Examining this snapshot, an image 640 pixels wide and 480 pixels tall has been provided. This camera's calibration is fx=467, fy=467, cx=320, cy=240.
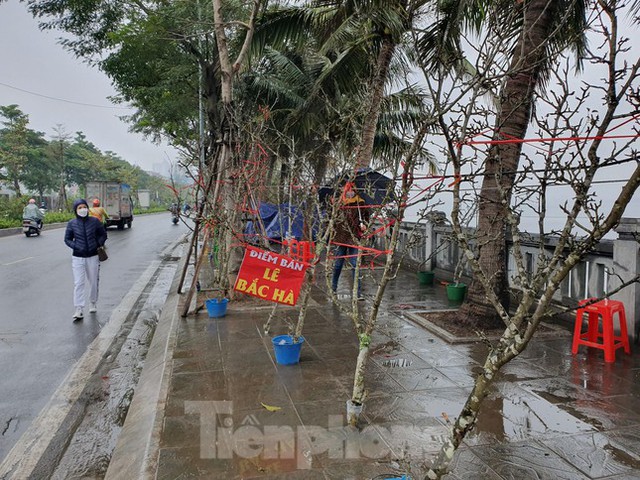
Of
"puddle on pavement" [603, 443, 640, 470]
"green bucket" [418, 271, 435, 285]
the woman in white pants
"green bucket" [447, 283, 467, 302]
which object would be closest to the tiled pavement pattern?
"puddle on pavement" [603, 443, 640, 470]

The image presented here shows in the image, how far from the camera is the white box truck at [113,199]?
29.0 meters

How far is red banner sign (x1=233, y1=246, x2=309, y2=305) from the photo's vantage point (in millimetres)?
Answer: 4781

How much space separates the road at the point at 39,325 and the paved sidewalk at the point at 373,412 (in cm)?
102

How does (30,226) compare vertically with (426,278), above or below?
above

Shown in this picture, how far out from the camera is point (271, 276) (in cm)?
482

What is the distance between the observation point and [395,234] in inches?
128

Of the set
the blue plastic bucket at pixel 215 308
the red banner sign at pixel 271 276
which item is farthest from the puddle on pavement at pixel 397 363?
the blue plastic bucket at pixel 215 308

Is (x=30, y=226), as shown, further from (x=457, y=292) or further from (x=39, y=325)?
(x=457, y=292)

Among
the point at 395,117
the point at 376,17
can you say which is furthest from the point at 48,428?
the point at 395,117

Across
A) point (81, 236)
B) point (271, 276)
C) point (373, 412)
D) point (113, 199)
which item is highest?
point (113, 199)

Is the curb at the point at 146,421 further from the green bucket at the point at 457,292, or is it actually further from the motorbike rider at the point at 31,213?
the motorbike rider at the point at 31,213

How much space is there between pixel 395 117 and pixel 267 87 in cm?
523

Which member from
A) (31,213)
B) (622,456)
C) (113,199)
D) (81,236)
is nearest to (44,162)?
(113,199)

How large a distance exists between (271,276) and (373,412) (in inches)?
68.0
